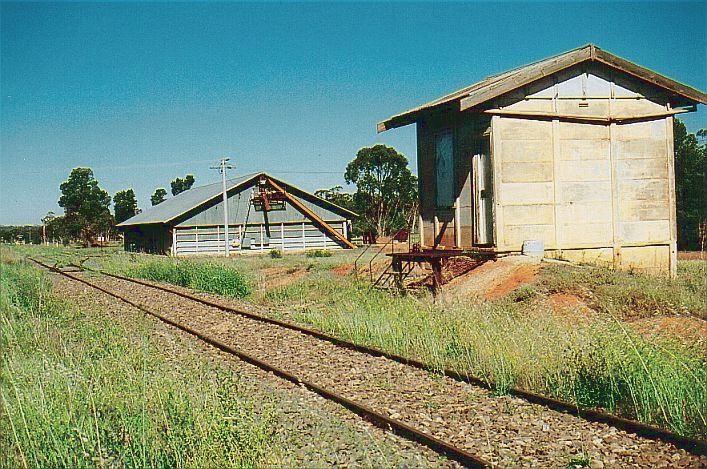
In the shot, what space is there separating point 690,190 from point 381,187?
1309 inches

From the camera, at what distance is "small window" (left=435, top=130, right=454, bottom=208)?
17109mm

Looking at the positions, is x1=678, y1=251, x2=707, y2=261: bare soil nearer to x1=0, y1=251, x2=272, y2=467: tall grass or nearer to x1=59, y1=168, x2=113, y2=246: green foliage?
x1=0, y1=251, x2=272, y2=467: tall grass

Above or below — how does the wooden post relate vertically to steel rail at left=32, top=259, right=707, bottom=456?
above

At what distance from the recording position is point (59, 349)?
955cm

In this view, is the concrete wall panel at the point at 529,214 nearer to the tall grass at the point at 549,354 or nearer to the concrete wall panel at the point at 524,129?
the concrete wall panel at the point at 524,129

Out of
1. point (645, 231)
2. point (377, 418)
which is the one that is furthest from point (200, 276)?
point (377, 418)

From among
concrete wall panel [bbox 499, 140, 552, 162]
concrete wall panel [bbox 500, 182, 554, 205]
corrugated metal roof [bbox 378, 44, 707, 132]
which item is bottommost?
concrete wall panel [bbox 500, 182, 554, 205]

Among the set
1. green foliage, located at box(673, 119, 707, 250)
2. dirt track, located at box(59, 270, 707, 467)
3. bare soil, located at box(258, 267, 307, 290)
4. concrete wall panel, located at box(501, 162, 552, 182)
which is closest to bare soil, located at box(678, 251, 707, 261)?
green foliage, located at box(673, 119, 707, 250)

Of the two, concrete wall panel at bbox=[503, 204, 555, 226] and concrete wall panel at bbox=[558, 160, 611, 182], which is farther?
concrete wall panel at bbox=[558, 160, 611, 182]

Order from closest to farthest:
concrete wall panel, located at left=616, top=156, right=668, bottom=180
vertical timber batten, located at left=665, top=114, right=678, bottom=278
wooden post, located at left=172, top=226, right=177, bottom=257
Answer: concrete wall panel, located at left=616, top=156, right=668, bottom=180
vertical timber batten, located at left=665, top=114, right=678, bottom=278
wooden post, located at left=172, top=226, right=177, bottom=257

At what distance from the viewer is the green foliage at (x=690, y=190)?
3734cm

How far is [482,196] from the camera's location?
52.3ft

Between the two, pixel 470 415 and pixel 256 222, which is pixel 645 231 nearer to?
pixel 470 415

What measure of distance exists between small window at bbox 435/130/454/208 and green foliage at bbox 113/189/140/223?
227ft
